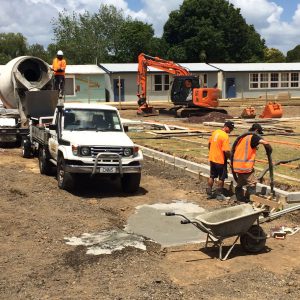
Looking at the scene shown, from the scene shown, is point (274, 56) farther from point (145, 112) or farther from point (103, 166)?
point (103, 166)

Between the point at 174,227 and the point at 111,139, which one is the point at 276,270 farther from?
the point at 111,139

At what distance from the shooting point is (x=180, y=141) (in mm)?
19203

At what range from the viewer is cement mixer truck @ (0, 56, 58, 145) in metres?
17.7

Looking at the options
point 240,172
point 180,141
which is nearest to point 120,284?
point 240,172

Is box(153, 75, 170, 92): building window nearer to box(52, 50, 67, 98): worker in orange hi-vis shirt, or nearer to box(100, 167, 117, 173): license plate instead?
box(52, 50, 67, 98): worker in orange hi-vis shirt

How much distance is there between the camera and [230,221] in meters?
6.59

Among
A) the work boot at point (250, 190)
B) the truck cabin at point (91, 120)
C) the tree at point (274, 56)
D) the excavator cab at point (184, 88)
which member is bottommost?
the work boot at point (250, 190)

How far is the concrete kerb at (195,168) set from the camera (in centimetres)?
941

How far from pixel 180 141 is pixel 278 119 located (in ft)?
38.7

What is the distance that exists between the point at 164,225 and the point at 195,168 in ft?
14.6

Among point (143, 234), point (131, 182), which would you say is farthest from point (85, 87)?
point (143, 234)

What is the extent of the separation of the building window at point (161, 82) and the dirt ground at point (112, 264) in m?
39.3

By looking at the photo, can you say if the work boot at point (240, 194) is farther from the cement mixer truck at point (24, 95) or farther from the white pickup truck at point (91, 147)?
the cement mixer truck at point (24, 95)

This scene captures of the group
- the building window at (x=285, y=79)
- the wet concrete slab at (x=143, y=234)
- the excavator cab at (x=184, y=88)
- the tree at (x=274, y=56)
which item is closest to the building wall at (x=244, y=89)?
the building window at (x=285, y=79)
